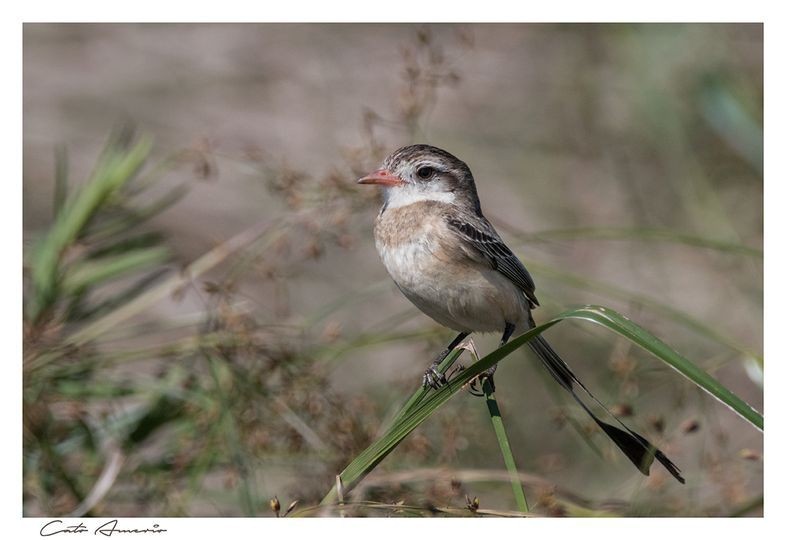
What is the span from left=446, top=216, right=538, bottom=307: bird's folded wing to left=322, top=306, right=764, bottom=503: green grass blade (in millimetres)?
1199

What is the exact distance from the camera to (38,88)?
8953mm

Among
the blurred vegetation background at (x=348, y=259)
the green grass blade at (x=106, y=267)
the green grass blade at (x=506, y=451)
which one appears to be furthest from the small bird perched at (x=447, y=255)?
the green grass blade at (x=106, y=267)

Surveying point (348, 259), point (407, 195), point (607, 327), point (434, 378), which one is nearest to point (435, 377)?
point (434, 378)

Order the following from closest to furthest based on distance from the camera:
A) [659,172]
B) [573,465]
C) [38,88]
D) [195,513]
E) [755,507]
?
[755,507] < [195,513] < [573,465] < [659,172] < [38,88]

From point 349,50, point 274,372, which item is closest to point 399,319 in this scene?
point 274,372

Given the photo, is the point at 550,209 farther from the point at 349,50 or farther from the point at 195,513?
the point at 195,513

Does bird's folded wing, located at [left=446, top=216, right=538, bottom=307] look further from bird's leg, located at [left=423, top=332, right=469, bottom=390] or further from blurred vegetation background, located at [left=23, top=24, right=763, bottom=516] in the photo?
bird's leg, located at [left=423, top=332, right=469, bottom=390]

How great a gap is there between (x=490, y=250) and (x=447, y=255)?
217 mm

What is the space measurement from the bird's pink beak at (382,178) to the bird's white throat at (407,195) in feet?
0.16

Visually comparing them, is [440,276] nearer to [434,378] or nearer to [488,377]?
[434,378]

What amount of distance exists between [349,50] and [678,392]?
17.9ft

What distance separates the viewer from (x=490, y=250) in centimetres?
425

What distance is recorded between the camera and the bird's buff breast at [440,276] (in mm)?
4066
